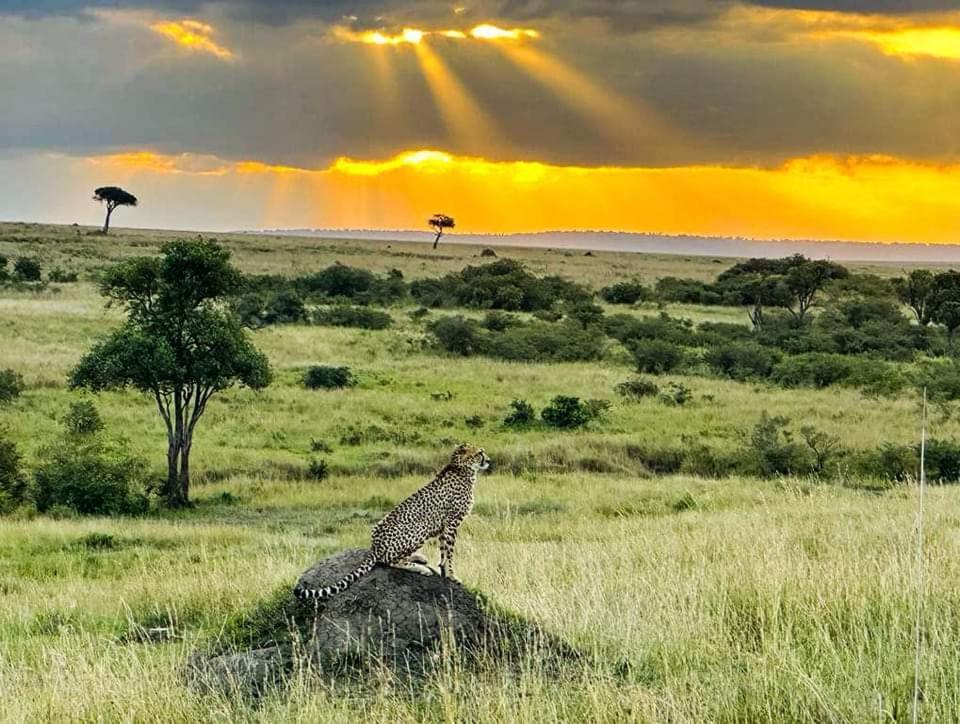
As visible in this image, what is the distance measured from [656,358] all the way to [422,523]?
38.8m

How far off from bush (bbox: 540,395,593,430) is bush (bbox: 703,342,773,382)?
46.8ft

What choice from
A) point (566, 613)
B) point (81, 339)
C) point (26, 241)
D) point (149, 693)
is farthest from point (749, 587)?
point (26, 241)

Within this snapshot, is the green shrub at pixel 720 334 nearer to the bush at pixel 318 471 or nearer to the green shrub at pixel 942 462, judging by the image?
the green shrub at pixel 942 462

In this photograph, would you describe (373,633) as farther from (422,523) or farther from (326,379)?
(326,379)

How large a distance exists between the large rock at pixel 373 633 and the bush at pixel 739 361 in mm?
38728

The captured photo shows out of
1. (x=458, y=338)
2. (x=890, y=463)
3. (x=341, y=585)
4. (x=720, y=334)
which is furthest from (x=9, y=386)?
(x=720, y=334)

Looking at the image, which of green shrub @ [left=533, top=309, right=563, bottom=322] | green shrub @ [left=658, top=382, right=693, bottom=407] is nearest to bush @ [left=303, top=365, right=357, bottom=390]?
green shrub @ [left=658, top=382, right=693, bottom=407]

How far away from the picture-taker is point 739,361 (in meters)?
46.2

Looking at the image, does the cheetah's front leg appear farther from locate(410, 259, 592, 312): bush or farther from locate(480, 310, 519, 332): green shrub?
locate(410, 259, 592, 312): bush

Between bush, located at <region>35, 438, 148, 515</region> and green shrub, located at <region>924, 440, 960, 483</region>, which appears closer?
bush, located at <region>35, 438, 148, 515</region>

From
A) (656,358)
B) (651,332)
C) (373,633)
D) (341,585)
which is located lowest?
(373,633)

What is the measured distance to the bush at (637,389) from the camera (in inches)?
1499

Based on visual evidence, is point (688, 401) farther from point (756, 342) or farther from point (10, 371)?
point (10, 371)

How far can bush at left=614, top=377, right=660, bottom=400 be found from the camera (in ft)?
125
